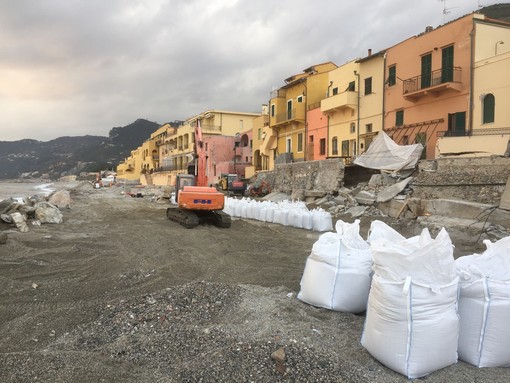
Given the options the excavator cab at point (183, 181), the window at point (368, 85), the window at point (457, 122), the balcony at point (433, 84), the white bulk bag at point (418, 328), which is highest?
the window at point (368, 85)

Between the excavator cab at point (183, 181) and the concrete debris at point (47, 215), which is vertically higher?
the excavator cab at point (183, 181)

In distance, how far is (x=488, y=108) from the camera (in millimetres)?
17109

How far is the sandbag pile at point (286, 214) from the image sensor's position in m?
13.2

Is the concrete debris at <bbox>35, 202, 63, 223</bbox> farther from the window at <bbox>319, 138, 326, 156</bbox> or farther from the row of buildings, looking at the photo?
the window at <bbox>319, 138, 326, 156</bbox>

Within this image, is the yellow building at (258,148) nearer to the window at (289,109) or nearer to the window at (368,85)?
the window at (289,109)

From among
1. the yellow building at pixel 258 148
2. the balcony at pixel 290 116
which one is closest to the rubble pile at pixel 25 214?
the balcony at pixel 290 116

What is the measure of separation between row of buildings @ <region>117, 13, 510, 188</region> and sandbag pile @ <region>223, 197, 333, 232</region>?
6.06 feet

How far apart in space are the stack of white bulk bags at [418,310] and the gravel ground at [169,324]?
0.14 m

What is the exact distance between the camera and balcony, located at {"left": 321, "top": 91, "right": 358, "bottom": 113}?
25.0 metres

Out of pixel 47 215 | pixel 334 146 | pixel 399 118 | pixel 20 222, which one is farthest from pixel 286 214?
pixel 334 146

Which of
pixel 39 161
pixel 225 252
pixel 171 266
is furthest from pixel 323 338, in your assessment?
pixel 39 161

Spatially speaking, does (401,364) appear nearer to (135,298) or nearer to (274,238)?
(135,298)

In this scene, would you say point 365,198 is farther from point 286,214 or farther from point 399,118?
point 399,118

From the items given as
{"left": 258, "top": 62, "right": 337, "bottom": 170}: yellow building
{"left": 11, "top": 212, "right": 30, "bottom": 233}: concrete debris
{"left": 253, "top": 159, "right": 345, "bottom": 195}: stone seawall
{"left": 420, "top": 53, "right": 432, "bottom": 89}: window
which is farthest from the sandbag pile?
{"left": 258, "top": 62, "right": 337, "bottom": 170}: yellow building
